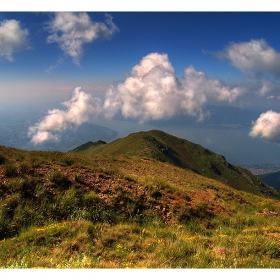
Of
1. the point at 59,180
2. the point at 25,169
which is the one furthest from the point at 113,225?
the point at 25,169

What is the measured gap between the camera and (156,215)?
880cm

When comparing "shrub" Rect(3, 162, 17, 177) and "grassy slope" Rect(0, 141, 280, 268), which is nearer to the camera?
"grassy slope" Rect(0, 141, 280, 268)

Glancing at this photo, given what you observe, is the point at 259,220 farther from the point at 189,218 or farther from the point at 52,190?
the point at 52,190

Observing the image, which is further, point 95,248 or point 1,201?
point 1,201

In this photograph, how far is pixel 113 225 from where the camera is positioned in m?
7.46

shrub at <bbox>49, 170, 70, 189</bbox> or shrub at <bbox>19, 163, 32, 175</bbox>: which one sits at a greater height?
shrub at <bbox>19, 163, 32, 175</bbox>

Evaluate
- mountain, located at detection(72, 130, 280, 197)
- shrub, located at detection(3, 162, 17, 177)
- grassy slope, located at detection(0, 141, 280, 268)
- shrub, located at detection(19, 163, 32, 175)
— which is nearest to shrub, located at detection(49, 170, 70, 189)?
grassy slope, located at detection(0, 141, 280, 268)

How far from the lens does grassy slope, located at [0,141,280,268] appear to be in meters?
4.86

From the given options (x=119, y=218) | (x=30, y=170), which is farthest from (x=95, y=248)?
(x=30, y=170)

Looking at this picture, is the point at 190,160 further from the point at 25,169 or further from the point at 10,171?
the point at 10,171

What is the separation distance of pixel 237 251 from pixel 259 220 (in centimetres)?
669

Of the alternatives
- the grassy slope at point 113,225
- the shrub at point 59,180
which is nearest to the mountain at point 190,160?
the grassy slope at point 113,225

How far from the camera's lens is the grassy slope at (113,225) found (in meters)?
4.86

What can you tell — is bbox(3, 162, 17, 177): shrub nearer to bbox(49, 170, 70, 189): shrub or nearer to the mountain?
bbox(49, 170, 70, 189): shrub
